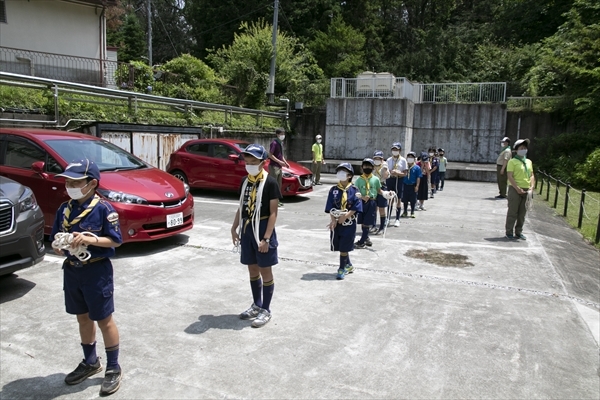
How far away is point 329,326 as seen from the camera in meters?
4.37

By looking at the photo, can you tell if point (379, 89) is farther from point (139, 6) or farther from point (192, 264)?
point (139, 6)

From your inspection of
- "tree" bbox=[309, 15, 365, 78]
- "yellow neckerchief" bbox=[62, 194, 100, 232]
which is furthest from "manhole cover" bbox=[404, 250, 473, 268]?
"tree" bbox=[309, 15, 365, 78]

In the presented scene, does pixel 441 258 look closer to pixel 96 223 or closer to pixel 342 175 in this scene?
pixel 342 175

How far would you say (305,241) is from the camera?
772 centimetres

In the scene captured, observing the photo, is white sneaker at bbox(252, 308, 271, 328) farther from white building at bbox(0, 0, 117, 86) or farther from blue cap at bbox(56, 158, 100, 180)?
white building at bbox(0, 0, 117, 86)

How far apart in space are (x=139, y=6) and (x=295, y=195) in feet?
158

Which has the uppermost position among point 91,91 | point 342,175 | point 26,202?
point 91,91

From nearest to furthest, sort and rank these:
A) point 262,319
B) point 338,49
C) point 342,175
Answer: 1. point 262,319
2. point 342,175
3. point 338,49

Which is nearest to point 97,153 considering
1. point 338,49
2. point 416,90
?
point 416,90

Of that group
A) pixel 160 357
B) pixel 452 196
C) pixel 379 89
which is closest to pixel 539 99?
pixel 379 89

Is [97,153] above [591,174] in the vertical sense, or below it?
above

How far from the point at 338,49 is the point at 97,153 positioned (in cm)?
3082

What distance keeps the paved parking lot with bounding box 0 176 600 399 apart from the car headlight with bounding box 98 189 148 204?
776 millimetres

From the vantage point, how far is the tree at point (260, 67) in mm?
22281
